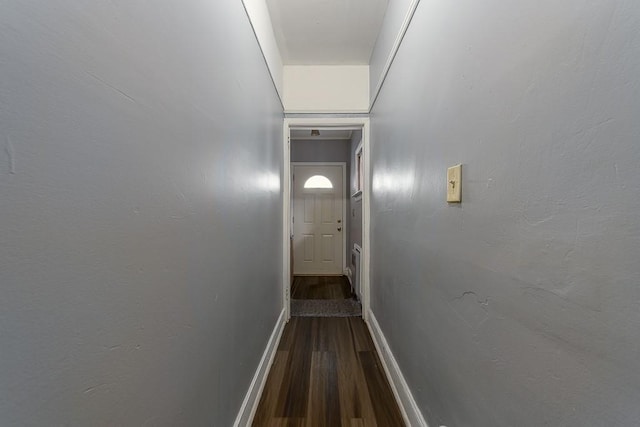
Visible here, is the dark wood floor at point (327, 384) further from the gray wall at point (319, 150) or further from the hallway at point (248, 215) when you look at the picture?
Answer: the gray wall at point (319, 150)

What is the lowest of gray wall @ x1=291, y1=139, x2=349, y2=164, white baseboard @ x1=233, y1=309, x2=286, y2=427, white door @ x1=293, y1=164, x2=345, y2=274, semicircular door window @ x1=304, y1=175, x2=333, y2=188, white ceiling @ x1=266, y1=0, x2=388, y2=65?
white baseboard @ x1=233, y1=309, x2=286, y2=427

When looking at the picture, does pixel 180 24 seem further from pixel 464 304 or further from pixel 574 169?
pixel 464 304

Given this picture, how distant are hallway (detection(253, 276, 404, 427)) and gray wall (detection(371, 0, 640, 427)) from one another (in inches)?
21.4

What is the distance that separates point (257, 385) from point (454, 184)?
157 cm

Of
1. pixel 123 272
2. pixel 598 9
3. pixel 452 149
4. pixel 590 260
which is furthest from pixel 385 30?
pixel 123 272

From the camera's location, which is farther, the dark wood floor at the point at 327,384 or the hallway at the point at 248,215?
the dark wood floor at the point at 327,384

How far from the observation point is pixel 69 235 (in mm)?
474

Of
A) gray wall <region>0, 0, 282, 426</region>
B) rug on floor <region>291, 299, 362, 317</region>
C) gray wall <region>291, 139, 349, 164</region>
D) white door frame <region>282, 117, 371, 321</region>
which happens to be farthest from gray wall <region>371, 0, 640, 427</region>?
gray wall <region>291, 139, 349, 164</region>

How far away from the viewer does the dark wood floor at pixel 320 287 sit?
12.9ft

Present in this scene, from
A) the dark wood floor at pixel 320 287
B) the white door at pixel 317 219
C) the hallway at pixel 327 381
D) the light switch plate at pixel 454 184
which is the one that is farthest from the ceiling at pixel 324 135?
the light switch plate at pixel 454 184

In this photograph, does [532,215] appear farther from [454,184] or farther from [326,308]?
[326,308]

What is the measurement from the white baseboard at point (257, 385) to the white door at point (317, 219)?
268cm

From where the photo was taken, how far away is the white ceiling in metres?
2.15

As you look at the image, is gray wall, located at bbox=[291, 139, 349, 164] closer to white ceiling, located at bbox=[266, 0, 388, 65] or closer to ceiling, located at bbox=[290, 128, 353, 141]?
ceiling, located at bbox=[290, 128, 353, 141]
